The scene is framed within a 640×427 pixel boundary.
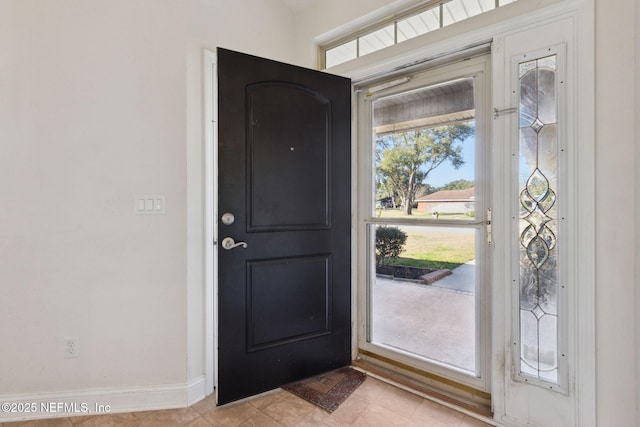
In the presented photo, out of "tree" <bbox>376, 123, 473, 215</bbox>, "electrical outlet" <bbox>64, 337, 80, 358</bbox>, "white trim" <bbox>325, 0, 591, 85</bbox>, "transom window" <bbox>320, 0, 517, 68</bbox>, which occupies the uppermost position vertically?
"transom window" <bbox>320, 0, 517, 68</bbox>

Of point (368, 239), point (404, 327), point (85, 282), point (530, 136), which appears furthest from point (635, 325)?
point (85, 282)

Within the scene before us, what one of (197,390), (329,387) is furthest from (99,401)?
(329,387)

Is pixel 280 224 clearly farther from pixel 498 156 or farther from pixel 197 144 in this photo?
pixel 498 156

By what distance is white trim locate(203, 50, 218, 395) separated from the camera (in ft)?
5.96

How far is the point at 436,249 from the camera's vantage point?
6.25ft

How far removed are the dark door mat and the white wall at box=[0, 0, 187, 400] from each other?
2.42ft

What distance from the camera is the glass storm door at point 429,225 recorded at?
175 centimetres

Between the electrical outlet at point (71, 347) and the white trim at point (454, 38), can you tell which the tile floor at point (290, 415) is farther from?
the white trim at point (454, 38)

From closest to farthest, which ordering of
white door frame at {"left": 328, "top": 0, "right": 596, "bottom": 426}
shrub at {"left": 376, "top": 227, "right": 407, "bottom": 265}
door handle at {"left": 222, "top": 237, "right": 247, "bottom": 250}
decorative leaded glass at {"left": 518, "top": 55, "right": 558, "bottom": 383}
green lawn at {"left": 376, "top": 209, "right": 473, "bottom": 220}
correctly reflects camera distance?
white door frame at {"left": 328, "top": 0, "right": 596, "bottom": 426} < decorative leaded glass at {"left": 518, "top": 55, "right": 558, "bottom": 383} < door handle at {"left": 222, "top": 237, "right": 247, "bottom": 250} < green lawn at {"left": 376, "top": 209, "right": 473, "bottom": 220} < shrub at {"left": 376, "top": 227, "right": 407, "bottom": 265}

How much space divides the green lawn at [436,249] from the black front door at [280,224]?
420 millimetres

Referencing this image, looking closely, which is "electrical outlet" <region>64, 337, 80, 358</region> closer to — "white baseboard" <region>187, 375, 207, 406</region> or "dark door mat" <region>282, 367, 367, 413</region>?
"white baseboard" <region>187, 375, 207, 406</region>

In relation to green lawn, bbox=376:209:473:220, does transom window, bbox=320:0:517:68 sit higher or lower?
higher

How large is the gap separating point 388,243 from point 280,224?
78cm

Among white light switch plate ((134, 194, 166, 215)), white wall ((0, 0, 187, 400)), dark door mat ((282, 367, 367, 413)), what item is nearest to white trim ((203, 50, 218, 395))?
white wall ((0, 0, 187, 400))
